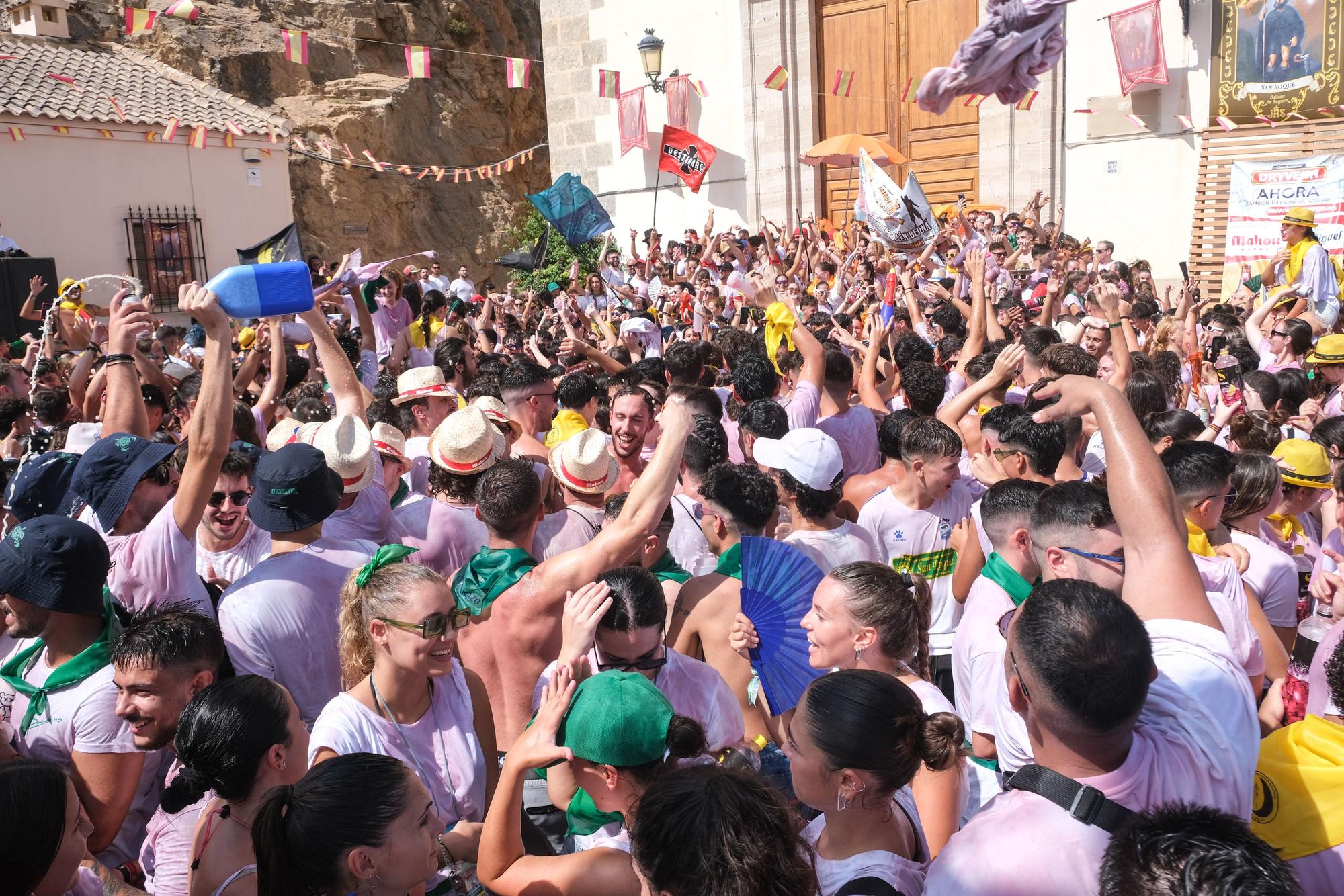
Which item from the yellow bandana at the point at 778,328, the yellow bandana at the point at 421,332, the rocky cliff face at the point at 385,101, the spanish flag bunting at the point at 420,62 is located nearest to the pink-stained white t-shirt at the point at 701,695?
the yellow bandana at the point at 778,328

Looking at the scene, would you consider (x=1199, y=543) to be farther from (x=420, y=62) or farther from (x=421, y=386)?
(x=420, y=62)

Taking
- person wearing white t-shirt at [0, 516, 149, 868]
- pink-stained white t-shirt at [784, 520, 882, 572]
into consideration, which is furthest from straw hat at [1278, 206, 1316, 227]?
person wearing white t-shirt at [0, 516, 149, 868]

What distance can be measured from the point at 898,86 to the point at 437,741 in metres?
17.0

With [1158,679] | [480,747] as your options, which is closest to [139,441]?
[480,747]

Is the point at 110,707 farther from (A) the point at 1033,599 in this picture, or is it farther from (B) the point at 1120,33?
(B) the point at 1120,33

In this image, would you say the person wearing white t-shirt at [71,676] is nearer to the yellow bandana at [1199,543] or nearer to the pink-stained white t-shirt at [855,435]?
the yellow bandana at [1199,543]

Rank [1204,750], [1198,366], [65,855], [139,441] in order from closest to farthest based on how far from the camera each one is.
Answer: [65,855] < [1204,750] < [139,441] < [1198,366]

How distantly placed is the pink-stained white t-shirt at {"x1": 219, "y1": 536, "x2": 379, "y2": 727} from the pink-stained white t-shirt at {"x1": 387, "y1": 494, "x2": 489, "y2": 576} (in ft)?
2.62

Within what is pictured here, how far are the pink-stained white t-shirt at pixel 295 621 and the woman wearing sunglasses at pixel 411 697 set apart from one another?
381mm

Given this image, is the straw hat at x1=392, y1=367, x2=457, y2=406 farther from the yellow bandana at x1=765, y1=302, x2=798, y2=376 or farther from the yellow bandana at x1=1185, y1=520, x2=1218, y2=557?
the yellow bandana at x1=1185, y1=520, x2=1218, y2=557

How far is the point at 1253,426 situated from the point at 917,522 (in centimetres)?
182

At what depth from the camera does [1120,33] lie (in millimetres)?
14273

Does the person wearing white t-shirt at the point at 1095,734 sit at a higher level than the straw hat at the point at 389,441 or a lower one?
lower

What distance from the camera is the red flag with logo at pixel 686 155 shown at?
17.4 m
